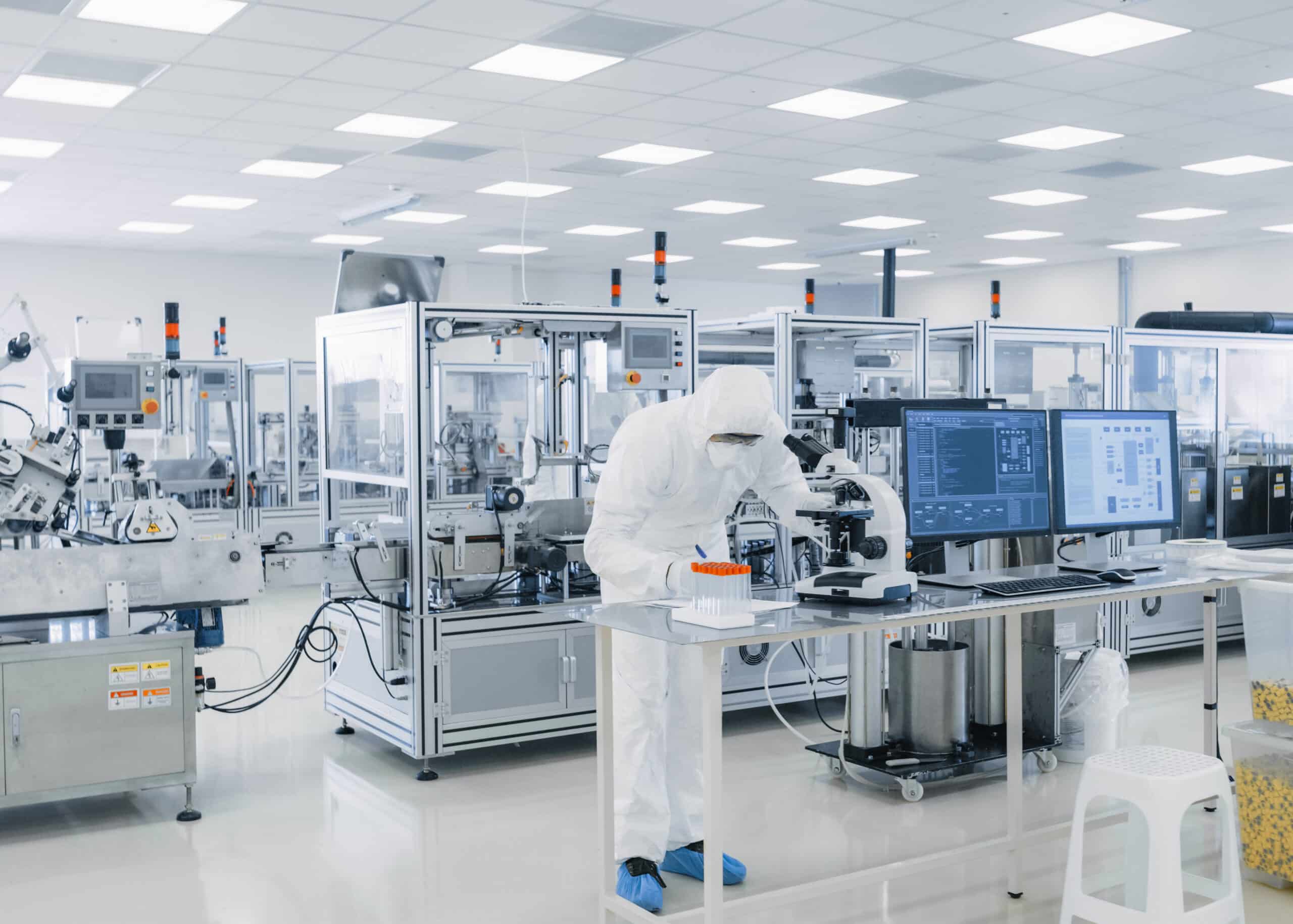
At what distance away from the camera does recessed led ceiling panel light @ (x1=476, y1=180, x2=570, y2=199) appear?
8.32 m

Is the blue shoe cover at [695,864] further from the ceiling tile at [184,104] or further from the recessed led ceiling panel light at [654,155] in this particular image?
the recessed led ceiling panel light at [654,155]

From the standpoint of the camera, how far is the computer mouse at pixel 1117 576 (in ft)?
9.78

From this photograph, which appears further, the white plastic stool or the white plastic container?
the white plastic container

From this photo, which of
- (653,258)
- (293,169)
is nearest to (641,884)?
(293,169)

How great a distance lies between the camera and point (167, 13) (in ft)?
15.6

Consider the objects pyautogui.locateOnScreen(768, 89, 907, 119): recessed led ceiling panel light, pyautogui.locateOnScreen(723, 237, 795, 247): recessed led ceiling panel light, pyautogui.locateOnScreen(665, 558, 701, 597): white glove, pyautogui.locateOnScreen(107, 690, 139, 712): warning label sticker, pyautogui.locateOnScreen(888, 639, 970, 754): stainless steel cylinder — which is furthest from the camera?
pyautogui.locateOnScreen(723, 237, 795, 247): recessed led ceiling panel light

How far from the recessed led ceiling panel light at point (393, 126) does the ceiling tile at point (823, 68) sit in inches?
76.4

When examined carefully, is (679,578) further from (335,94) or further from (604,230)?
(604,230)

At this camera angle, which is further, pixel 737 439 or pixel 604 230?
pixel 604 230

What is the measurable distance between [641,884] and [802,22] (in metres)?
3.60

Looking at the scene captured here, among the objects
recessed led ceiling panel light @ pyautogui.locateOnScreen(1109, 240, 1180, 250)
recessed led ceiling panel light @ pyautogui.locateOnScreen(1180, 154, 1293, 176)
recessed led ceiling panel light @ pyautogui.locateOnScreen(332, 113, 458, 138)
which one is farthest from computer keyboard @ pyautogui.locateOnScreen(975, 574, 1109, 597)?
recessed led ceiling panel light @ pyautogui.locateOnScreen(1109, 240, 1180, 250)

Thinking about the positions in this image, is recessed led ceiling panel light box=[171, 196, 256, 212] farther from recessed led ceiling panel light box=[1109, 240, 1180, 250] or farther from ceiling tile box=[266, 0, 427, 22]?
recessed led ceiling panel light box=[1109, 240, 1180, 250]

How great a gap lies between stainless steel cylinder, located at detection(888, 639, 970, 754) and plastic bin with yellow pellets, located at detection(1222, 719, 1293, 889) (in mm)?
867

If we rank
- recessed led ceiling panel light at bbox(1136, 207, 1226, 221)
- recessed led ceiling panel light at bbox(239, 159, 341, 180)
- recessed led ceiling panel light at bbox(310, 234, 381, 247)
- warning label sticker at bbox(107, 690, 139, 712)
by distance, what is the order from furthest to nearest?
recessed led ceiling panel light at bbox(310, 234, 381, 247), recessed led ceiling panel light at bbox(1136, 207, 1226, 221), recessed led ceiling panel light at bbox(239, 159, 341, 180), warning label sticker at bbox(107, 690, 139, 712)
